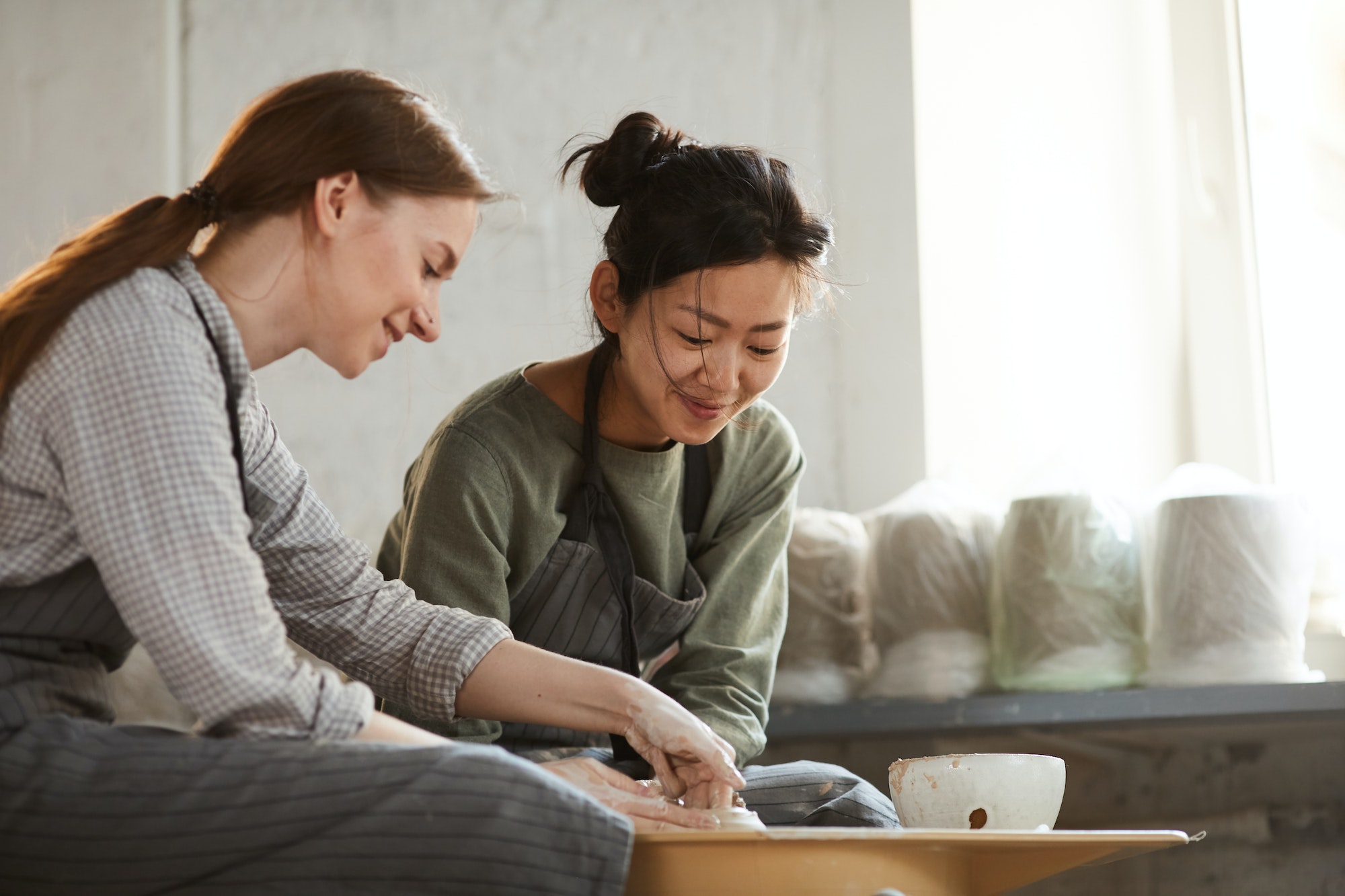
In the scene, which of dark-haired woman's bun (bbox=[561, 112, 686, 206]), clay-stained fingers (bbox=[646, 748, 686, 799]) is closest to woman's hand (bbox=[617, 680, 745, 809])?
clay-stained fingers (bbox=[646, 748, 686, 799])

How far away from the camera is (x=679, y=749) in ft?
3.43

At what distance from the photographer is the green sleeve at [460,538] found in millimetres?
1271

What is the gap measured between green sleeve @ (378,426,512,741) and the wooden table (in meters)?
0.44

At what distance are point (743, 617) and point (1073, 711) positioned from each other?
1.77 ft

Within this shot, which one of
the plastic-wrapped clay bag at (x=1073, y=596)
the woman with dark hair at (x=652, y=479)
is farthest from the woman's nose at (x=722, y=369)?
the plastic-wrapped clay bag at (x=1073, y=596)

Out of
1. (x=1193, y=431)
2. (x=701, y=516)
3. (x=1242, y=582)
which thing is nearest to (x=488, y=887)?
(x=701, y=516)

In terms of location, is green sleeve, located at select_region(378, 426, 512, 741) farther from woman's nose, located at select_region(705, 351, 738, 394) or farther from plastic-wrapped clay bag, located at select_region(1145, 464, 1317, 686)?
plastic-wrapped clay bag, located at select_region(1145, 464, 1317, 686)

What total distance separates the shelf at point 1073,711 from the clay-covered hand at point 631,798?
700 mm

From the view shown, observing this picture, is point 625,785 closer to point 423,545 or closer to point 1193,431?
point 423,545

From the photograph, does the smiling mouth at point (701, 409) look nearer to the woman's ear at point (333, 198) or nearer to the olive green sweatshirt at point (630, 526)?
the olive green sweatshirt at point (630, 526)

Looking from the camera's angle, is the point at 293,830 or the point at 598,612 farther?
the point at 598,612

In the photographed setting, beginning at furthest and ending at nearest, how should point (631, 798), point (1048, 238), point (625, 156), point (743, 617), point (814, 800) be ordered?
point (1048, 238) → point (743, 617) → point (625, 156) → point (814, 800) → point (631, 798)

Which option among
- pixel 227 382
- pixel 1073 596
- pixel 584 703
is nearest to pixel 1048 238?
pixel 1073 596

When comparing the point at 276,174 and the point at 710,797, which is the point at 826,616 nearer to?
the point at 710,797
